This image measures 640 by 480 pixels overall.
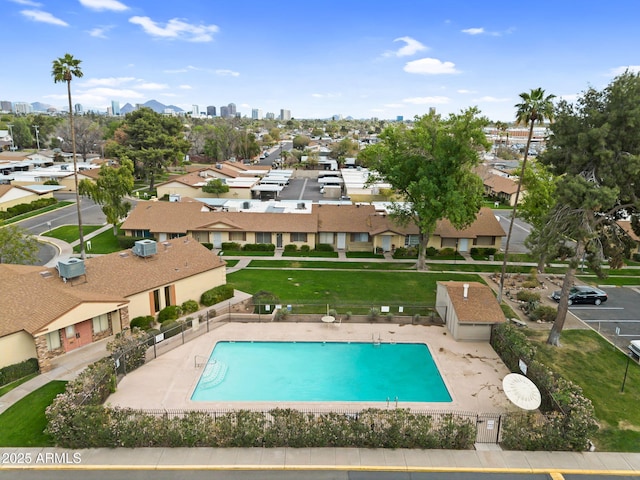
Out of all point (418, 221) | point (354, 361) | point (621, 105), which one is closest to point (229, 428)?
point (354, 361)

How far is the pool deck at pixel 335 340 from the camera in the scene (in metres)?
23.4

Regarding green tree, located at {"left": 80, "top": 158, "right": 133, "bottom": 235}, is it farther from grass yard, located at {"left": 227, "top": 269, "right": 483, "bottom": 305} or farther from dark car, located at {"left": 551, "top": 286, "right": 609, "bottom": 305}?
dark car, located at {"left": 551, "top": 286, "right": 609, "bottom": 305}

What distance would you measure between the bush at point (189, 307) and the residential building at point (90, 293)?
86 centimetres

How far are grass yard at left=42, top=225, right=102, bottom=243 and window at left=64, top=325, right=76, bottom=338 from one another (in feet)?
103

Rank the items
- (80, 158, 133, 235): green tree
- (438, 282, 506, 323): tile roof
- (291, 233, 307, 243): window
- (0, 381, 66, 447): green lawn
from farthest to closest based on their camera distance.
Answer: (80, 158, 133, 235): green tree < (291, 233, 307, 243): window < (438, 282, 506, 323): tile roof < (0, 381, 66, 447): green lawn

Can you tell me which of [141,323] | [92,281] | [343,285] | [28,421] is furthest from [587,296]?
[28,421]

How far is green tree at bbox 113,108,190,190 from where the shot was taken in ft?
293

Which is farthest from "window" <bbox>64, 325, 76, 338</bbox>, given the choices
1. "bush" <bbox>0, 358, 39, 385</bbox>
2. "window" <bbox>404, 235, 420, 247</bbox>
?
"window" <bbox>404, 235, 420, 247</bbox>

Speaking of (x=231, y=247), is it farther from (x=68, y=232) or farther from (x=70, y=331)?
(x=70, y=331)

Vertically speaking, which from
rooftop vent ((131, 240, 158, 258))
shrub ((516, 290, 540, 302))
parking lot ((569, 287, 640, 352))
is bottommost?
parking lot ((569, 287, 640, 352))

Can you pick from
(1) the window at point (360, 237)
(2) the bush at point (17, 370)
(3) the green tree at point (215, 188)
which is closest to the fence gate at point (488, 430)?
(2) the bush at point (17, 370)

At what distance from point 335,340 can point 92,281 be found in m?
18.2

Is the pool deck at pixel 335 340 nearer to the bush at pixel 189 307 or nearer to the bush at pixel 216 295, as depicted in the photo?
the bush at pixel 189 307

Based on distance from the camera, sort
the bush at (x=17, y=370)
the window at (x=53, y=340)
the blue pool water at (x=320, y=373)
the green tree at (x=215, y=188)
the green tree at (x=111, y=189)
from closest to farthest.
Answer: the bush at (x=17, y=370) < the blue pool water at (x=320, y=373) < the window at (x=53, y=340) < the green tree at (x=111, y=189) < the green tree at (x=215, y=188)
